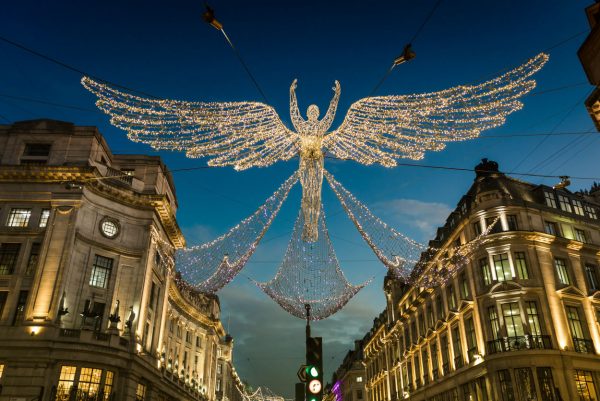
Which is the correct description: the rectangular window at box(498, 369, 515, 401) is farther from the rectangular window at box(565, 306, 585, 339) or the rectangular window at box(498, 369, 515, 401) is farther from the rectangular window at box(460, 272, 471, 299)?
the rectangular window at box(460, 272, 471, 299)

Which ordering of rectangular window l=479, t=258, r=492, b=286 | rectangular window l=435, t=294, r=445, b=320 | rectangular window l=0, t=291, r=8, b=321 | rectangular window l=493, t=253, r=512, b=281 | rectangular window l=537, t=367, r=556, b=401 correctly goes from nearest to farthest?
rectangular window l=537, t=367, r=556, b=401, rectangular window l=0, t=291, r=8, b=321, rectangular window l=493, t=253, r=512, b=281, rectangular window l=479, t=258, r=492, b=286, rectangular window l=435, t=294, r=445, b=320

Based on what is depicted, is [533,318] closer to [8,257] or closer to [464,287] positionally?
[464,287]

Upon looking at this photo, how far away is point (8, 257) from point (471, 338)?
33.8 metres

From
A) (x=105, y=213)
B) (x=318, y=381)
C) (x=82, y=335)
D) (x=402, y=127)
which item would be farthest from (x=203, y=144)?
(x=105, y=213)

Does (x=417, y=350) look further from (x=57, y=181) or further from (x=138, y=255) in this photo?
(x=57, y=181)

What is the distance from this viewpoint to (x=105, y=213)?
117 feet

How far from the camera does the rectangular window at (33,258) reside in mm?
32062

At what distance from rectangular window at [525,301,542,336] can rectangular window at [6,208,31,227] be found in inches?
1403

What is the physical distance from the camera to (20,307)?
30953mm

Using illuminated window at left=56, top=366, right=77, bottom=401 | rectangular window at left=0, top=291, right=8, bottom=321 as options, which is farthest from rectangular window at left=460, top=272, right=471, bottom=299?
rectangular window at left=0, top=291, right=8, bottom=321

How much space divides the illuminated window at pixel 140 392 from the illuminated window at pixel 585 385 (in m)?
29.4

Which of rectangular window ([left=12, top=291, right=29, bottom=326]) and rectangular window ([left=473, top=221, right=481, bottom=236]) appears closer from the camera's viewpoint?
rectangular window ([left=12, top=291, right=29, bottom=326])

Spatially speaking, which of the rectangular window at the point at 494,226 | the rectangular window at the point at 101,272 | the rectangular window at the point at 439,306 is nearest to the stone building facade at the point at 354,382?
the rectangular window at the point at 439,306

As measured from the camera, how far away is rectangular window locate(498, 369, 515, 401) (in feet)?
99.6
